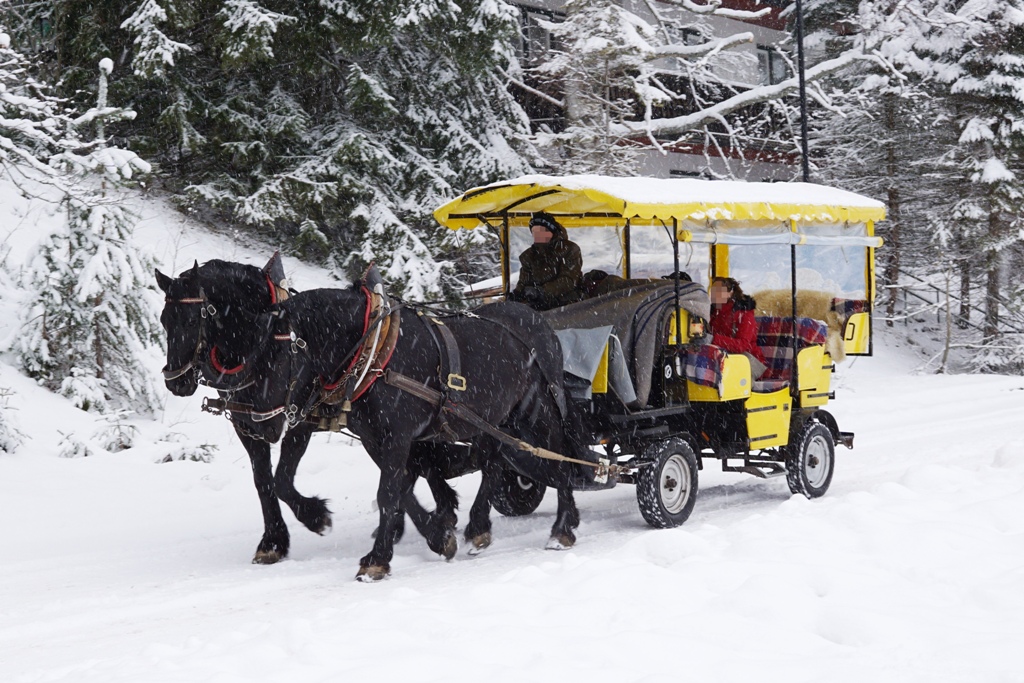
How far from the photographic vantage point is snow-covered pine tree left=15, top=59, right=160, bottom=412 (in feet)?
34.1

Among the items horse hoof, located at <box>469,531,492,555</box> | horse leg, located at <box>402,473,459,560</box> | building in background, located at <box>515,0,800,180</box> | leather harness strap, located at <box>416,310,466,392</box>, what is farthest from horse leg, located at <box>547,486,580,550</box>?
building in background, located at <box>515,0,800,180</box>

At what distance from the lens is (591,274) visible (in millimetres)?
8539

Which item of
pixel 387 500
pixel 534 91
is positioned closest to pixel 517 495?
pixel 387 500

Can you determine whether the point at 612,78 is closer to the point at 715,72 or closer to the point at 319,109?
the point at 319,109

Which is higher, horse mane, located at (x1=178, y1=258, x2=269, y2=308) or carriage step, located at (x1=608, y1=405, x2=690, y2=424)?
horse mane, located at (x1=178, y1=258, x2=269, y2=308)

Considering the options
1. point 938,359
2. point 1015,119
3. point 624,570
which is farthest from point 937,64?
point 624,570

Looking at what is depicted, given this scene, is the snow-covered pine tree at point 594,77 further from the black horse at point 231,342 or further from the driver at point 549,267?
the black horse at point 231,342

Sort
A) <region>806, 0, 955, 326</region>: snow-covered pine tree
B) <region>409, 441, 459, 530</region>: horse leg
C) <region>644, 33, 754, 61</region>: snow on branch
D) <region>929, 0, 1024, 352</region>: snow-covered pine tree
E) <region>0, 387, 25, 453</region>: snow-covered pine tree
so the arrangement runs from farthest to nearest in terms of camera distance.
A: <region>806, 0, 955, 326</region>: snow-covered pine tree
<region>929, 0, 1024, 352</region>: snow-covered pine tree
<region>644, 33, 754, 61</region>: snow on branch
<region>0, 387, 25, 453</region>: snow-covered pine tree
<region>409, 441, 459, 530</region>: horse leg

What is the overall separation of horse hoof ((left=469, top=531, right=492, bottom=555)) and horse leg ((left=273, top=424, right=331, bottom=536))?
968mm

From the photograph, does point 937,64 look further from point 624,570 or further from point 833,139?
point 624,570

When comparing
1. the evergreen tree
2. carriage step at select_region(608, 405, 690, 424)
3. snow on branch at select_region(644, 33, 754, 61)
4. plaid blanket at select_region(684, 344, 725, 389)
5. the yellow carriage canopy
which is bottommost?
carriage step at select_region(608, 405, 690, 424)

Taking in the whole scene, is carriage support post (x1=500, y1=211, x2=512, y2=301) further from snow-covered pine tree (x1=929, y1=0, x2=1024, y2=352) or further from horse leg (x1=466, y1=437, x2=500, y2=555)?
snow-covered pine tree (x1=929, y1=0, x2=1024, y2=352)

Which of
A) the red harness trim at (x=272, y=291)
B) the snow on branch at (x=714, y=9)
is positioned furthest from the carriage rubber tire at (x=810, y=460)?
the snow on branch at (x=714, y=9)

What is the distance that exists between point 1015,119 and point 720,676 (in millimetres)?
20086
